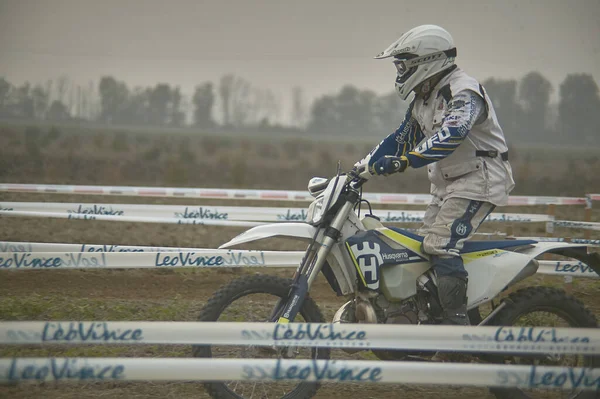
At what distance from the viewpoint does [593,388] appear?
3.39 meters

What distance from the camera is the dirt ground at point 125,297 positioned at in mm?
4652

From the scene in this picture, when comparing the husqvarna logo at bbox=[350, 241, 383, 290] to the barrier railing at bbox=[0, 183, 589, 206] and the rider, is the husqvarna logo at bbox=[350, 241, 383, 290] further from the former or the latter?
the barrier railing at bbox=[0, 183, 589, 206]

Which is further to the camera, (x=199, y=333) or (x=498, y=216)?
(x=498, y=216)

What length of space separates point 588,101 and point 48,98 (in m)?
20.6

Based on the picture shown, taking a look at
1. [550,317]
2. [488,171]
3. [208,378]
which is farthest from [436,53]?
[208,378]

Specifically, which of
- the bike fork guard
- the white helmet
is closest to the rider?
the white helmet

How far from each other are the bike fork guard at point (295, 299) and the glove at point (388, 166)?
2.62 feet

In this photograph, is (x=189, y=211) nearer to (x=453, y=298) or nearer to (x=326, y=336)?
(x=453, y=298)

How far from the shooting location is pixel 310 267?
4160mm

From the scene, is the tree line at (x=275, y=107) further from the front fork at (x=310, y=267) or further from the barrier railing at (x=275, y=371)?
the barrier railing at (x=275, y=371)

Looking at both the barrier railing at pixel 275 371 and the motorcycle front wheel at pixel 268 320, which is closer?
the barrier railing at pixel 275 371

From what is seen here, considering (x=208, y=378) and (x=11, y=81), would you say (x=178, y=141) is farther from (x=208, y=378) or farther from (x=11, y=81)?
(x=208, y=378)

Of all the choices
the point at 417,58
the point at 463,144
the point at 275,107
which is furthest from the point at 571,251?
the point at 275,107

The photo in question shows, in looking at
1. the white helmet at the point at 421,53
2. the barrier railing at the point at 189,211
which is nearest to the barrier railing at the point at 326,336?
the white helmet at the point at 421,53
